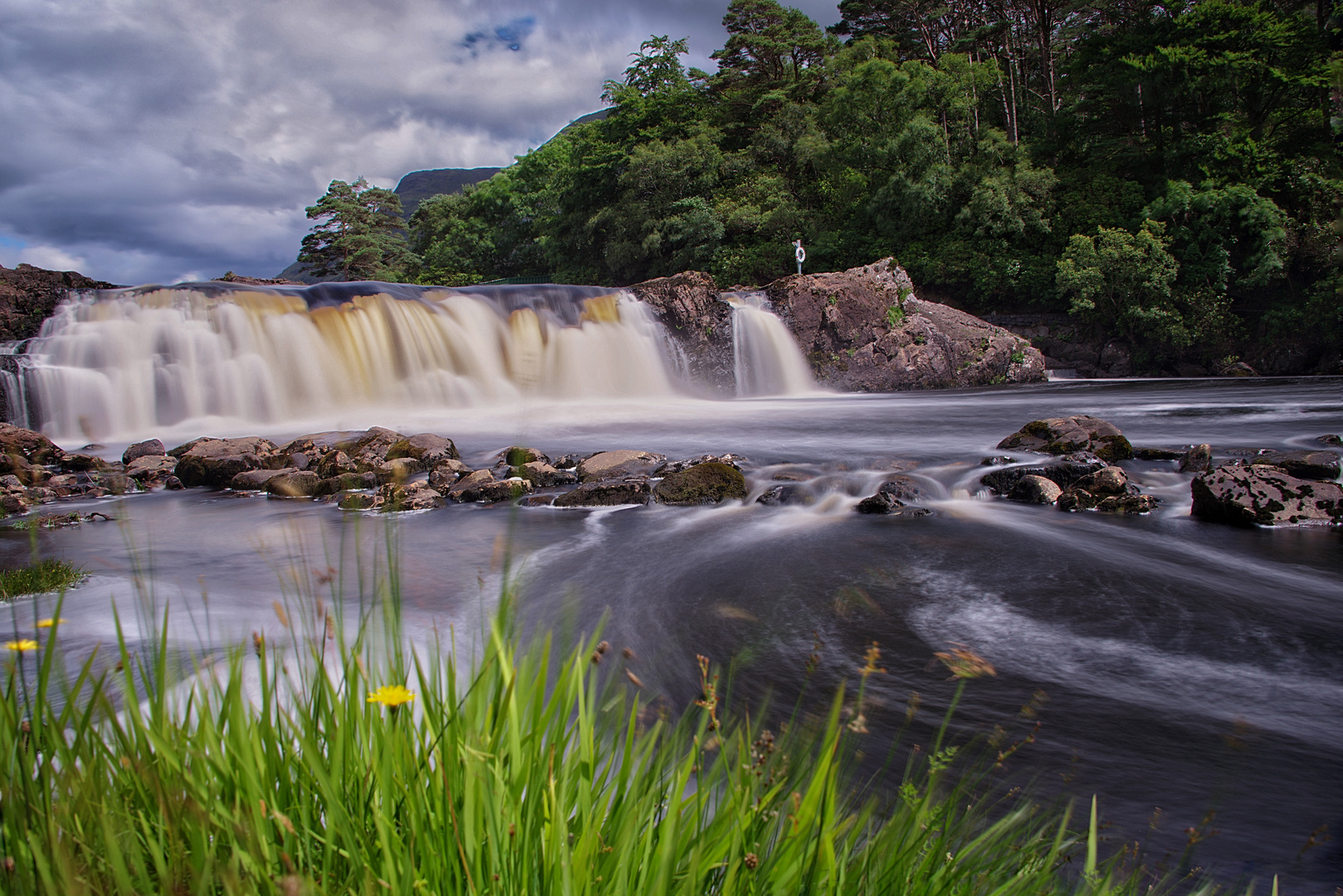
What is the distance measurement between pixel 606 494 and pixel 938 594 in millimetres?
4035

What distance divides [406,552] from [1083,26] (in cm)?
4611

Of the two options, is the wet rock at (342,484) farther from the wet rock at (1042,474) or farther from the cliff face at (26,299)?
the cliff face at (26,299)

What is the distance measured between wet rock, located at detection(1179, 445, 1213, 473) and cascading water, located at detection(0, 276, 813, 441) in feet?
44.9

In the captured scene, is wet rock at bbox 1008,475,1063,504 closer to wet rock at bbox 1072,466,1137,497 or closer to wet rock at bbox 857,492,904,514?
wet rock at bbox 1072,466,1137,497

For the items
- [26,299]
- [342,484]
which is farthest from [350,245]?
[342,484]

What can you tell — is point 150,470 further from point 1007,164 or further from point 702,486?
point 1007,164

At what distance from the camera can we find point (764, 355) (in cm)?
2198

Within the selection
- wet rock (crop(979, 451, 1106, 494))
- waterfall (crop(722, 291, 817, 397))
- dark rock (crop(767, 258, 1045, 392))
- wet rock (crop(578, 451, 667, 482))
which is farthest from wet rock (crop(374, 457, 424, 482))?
dark rock (crop(767, 258, 1045, 392))

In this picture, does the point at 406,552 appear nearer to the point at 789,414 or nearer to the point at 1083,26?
the point at 789,414

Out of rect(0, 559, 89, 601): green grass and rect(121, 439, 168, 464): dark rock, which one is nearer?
rect(0, 559, 89, 601): green grass

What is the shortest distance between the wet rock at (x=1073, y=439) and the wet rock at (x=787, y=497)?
12.7ft

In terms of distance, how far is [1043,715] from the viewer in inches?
A: 121

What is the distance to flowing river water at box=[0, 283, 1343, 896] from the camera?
2627 millimetres

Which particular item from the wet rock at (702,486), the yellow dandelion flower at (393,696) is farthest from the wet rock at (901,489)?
the yellow dandelion flower at (393,696)
